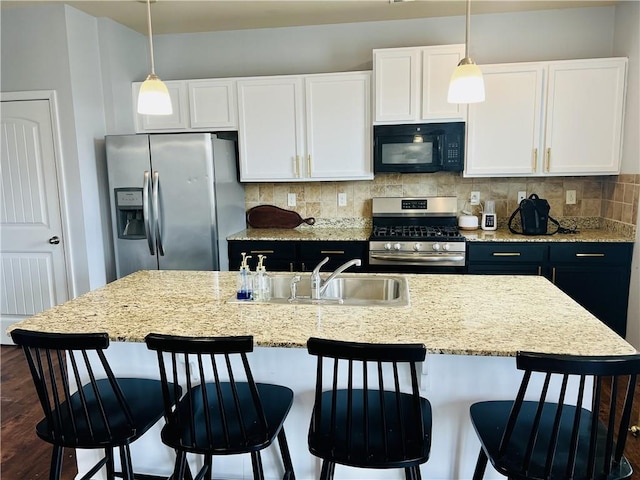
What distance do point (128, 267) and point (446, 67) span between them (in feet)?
A: 9.37

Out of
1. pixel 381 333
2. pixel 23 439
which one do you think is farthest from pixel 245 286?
pixel 23 439

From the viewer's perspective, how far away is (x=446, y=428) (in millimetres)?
1859

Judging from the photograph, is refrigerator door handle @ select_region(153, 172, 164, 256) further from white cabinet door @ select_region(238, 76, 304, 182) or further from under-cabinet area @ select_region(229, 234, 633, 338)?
under-cabinet area @ select_region(229, 234, 633, 338)

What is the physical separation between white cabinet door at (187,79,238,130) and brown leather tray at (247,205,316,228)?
78 centimetres

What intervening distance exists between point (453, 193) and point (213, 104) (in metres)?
2.13

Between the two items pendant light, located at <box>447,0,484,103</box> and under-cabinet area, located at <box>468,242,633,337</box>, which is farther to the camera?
under-cabinet area, located at <box>468,242,633,337</box>

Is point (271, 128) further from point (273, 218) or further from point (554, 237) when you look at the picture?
point (554, 237)

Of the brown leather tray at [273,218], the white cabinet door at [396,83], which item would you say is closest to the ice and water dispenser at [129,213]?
the brown leather tray at [273,218]

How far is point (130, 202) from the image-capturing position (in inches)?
140

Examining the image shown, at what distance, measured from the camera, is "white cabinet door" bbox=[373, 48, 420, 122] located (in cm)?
347

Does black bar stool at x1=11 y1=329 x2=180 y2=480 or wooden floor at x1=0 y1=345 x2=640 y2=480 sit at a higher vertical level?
black bar stool at x1=11 y1=329 x2=180 y2=480

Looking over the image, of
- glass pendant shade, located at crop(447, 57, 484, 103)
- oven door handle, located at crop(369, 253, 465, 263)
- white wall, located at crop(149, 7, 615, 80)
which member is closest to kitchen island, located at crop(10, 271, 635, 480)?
glass pendant shade, located at crop(447, 57, 484, 103)

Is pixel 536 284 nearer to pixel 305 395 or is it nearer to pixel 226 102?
pixel 305 395

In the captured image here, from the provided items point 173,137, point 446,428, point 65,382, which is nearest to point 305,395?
point 446,428
